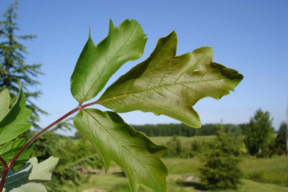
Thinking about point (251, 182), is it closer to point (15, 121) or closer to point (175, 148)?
point (175, 148)

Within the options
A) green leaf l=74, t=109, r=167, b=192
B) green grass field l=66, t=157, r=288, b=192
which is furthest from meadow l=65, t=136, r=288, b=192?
green leaf l=74, t=109, r=167, b=192

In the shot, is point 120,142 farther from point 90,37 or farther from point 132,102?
point 90,37

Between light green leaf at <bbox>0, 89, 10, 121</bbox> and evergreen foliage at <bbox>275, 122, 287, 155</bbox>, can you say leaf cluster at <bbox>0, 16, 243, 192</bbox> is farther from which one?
evergreen foliage at <bbox>275, 122, 287, 155</bbox>

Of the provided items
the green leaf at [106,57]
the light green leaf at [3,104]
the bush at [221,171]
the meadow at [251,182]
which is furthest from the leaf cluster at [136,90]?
the bush at [221,171]

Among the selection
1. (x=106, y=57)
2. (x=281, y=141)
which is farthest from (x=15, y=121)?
(x=281, y=141)

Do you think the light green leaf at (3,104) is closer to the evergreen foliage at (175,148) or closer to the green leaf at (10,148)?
the green leaf at (10,148)
